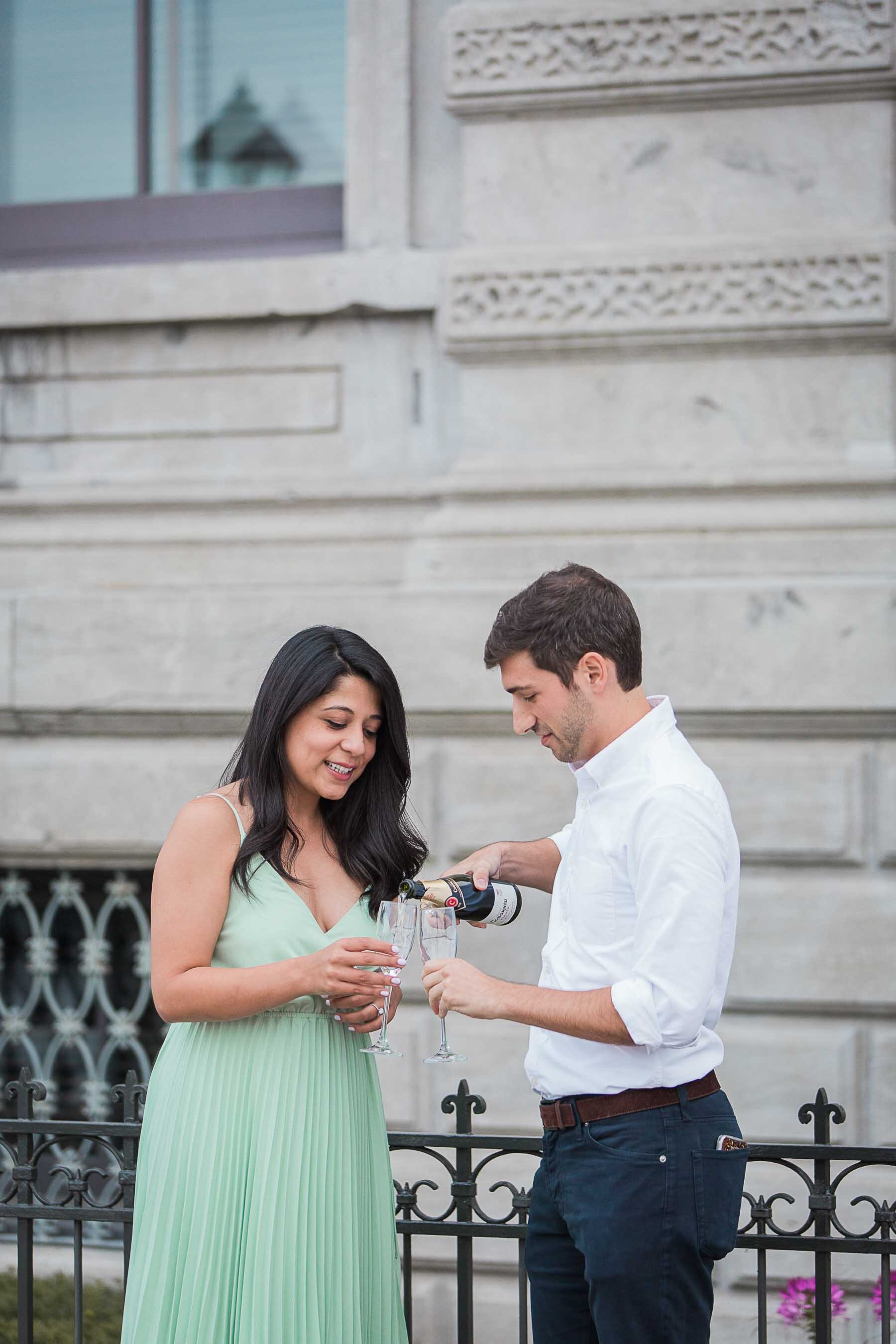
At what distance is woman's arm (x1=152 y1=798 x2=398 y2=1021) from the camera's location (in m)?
2.43

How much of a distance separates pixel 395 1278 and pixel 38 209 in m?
4.87

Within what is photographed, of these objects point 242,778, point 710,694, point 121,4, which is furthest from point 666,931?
point 121,4

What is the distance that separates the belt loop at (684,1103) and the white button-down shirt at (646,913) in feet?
0.08

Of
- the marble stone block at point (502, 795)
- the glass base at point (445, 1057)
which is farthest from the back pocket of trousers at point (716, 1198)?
the marble stone block at point (502, 795)

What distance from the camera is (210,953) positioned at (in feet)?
8.38

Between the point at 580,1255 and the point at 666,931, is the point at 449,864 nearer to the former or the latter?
the point at 580,1255

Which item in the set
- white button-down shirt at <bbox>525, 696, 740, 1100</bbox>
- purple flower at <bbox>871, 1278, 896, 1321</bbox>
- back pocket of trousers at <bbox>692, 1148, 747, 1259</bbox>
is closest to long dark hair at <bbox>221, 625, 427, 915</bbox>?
white button-down shirt at <bbox>525, 696, 740, 1100</bbox>

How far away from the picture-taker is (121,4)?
602cm


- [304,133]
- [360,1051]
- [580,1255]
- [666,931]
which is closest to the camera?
[666,931]

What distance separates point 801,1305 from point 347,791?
2.17m

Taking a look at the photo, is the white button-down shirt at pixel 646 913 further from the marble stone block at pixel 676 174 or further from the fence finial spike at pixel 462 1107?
the marble stone block at pixel 676 174

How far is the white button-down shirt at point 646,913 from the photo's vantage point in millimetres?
2148

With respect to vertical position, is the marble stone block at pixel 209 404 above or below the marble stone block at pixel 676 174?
below

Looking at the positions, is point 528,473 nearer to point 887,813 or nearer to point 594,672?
point 887,813
